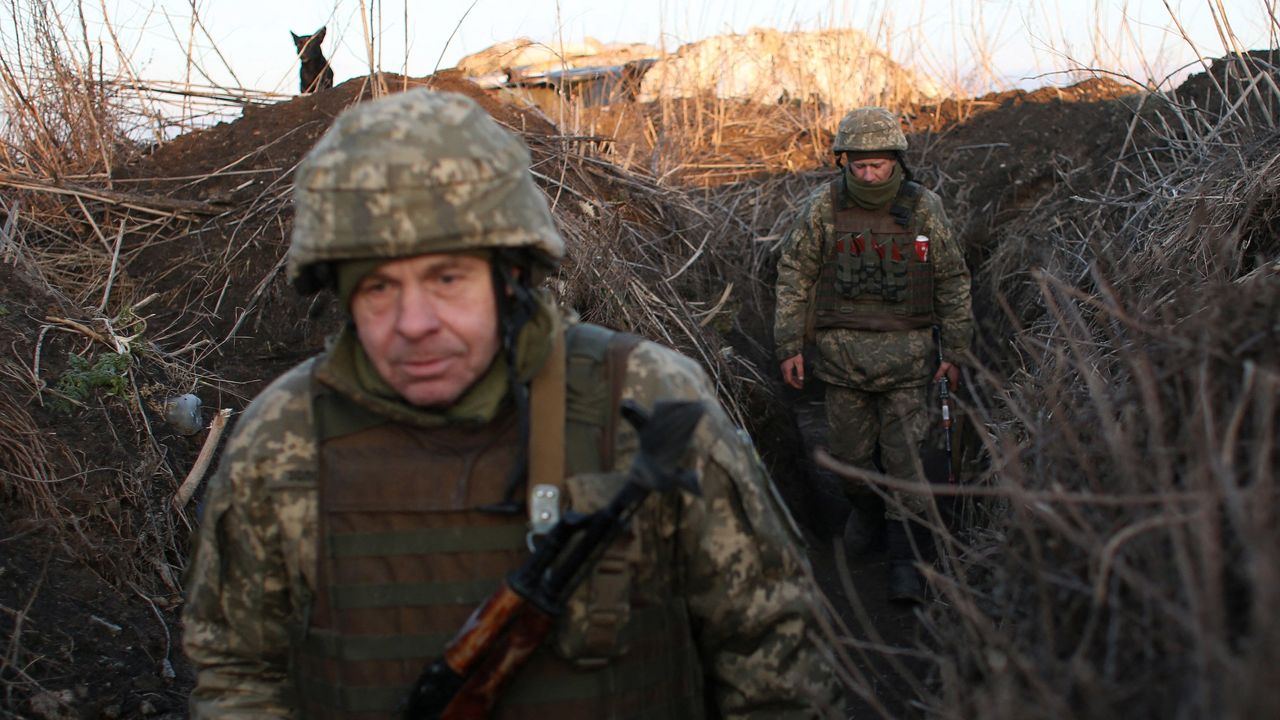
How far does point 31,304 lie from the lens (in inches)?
189

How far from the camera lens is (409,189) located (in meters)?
1.81

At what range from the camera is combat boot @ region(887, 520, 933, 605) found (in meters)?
5.35

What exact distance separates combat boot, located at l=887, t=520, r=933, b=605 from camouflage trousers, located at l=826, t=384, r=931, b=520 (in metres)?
0.15

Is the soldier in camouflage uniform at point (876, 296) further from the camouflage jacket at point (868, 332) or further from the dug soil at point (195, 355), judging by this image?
the dug soil at point (195, 355)

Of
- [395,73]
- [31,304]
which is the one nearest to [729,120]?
[395,73]

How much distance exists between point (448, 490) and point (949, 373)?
4.28 meters

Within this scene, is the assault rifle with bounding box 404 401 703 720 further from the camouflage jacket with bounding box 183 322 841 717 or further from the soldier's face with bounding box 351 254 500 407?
the soldier's face with bounding box 351 254 500 407

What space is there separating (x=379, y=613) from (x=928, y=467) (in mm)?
4494

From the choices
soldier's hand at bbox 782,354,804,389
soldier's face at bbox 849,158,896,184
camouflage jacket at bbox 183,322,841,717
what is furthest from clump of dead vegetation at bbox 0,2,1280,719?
soldier's face at bbox 849,158,896,184

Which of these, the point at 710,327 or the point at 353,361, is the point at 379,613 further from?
the point at 710,327

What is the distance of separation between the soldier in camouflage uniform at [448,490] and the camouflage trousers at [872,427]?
3.88 meters

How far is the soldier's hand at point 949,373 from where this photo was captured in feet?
18.7

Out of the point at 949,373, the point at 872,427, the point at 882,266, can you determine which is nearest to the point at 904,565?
the point at 872,427

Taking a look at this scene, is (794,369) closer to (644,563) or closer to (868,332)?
(868,332)
